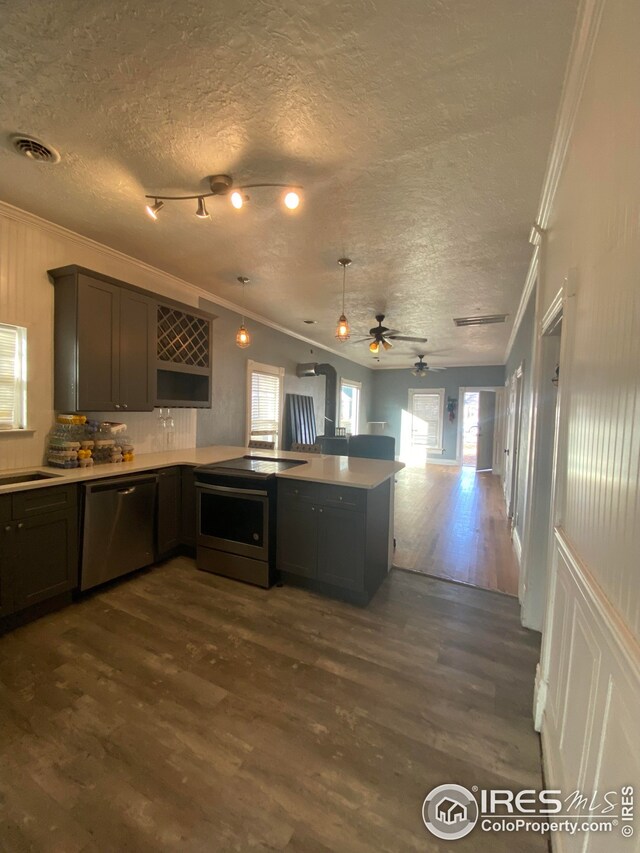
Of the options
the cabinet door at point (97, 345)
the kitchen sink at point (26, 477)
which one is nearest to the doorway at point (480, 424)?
the cabinet door at point (97, 345)

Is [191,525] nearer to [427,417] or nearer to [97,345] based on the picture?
[97,345]

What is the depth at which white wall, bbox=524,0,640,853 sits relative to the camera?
0.79 meters

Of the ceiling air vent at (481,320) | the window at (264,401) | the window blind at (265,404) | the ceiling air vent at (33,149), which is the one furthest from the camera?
the window blind at (265,404)

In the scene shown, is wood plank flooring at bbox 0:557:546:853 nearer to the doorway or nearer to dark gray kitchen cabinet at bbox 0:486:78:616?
dark gray kitchen cabinet at bbox 0:486:78:616

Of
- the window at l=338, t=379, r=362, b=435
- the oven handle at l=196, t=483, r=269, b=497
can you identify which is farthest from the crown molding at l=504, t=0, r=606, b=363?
the window at l=338, t=379, r=362, b=435

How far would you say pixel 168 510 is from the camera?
3137mm

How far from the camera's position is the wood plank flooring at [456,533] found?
10.2 ft

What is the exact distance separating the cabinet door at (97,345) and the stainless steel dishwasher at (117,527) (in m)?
0.69

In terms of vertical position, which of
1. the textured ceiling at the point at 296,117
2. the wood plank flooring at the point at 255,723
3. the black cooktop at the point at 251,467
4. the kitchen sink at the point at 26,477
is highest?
the textured ceiling at the point at 296,117

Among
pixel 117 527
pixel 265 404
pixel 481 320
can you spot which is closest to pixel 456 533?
pixel 481 320

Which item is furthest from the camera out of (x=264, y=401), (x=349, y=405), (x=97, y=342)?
(x=349, y=405)

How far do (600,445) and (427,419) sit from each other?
8.74 m

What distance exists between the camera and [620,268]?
0.92 metres

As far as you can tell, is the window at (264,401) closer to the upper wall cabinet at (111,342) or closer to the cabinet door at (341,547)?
the upper wall cabinet at (111,342)
